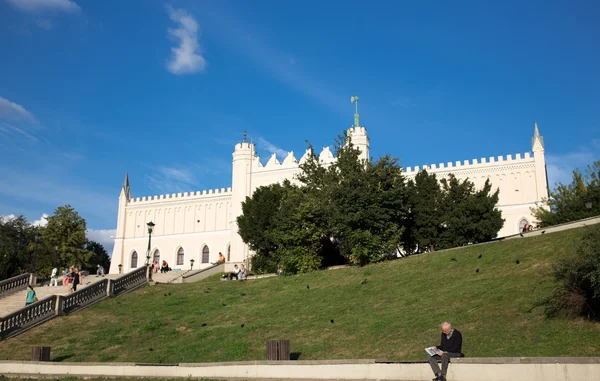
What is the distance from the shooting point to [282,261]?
36.4 metres

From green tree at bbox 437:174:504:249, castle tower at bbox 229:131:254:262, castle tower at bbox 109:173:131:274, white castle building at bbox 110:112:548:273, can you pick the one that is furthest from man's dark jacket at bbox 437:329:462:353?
castle tower at bbox 109:173:131:274

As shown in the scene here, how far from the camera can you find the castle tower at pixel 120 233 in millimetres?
67875

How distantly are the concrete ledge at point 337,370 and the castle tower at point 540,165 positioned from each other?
43253 mm

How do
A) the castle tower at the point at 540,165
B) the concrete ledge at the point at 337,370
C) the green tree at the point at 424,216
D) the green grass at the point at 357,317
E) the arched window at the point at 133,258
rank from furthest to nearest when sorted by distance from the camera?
the arched window at the point at 133,258 → the castle tower at the point at 540,165 → the green tree at the point at 424,216 → the green grass at the point at 357,317 → the concrete ledge at the point at 337,370

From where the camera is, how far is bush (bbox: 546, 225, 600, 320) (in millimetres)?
14938

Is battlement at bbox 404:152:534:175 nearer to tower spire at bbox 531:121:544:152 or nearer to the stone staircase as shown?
tower spire at bbox 531:121:544:152

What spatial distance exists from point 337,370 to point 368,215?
2116cm

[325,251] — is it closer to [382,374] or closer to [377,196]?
[377,196]

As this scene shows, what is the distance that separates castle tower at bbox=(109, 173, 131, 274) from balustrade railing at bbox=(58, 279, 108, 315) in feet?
119

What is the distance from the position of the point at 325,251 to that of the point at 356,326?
66.1 ft

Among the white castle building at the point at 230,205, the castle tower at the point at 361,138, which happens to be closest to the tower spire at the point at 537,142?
the white castle building at the point at 230,205

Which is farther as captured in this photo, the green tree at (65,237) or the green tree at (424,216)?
the green tree at (65,237)

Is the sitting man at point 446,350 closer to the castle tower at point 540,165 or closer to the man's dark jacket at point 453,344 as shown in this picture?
the man's dark jacket at point 453,344

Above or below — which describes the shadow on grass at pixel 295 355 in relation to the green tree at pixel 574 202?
below
